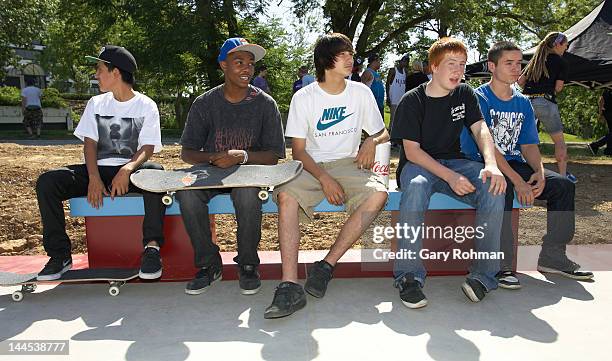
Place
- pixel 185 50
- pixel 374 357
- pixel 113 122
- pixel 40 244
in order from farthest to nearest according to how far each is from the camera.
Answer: pixel 185 50 → pixel 40 244 → pixel 113 122 → pixel 374 357

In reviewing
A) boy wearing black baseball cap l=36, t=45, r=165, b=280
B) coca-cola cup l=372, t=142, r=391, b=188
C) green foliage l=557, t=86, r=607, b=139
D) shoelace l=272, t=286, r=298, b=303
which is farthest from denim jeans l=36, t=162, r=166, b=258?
green foliage l=557, t=86, r=607, b=139

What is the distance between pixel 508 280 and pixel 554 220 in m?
0.59

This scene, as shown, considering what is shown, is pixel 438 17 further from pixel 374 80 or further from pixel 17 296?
pixel 17 296

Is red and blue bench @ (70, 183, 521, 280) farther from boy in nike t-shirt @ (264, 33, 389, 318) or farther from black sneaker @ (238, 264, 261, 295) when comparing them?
black sneaker @ (238, 264, 261, 295)

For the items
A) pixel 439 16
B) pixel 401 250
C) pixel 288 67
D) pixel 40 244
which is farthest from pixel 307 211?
pixel 288 67

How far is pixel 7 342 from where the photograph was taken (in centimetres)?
266

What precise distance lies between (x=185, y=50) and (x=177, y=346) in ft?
56.3

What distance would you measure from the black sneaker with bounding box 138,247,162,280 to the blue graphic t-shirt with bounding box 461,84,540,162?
2288 millimetres

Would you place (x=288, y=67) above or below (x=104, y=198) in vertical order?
above

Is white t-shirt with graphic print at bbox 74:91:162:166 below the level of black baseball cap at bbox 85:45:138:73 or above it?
below

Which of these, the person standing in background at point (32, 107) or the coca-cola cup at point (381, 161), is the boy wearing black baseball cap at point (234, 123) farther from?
the person standing in background at point (32, 107)

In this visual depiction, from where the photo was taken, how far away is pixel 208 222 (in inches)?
130

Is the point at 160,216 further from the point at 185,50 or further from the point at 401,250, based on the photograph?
the point at 185,50

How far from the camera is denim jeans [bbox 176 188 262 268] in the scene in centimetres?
318
